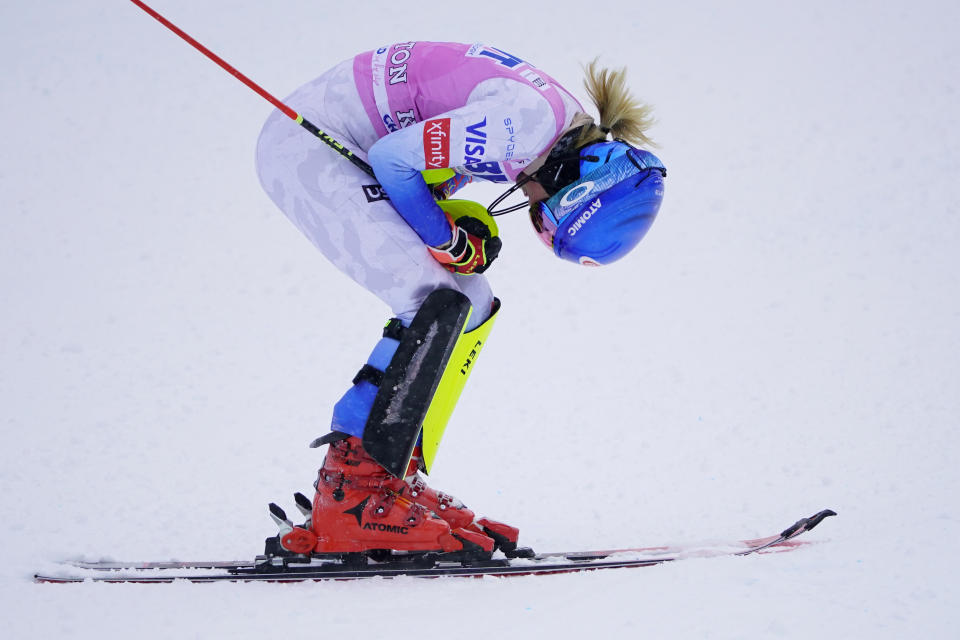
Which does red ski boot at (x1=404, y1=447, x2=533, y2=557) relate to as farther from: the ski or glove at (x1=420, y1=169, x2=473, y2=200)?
glove at (x1=420, y1=169, x2=473, y2=200)

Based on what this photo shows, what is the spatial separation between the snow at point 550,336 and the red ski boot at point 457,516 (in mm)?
232

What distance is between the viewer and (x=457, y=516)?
2.54 metres

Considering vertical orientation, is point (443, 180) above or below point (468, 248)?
above

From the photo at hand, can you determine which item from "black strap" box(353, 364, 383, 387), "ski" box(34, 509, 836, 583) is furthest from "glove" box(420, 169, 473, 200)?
"ski" box(34, 509, 836, 583)

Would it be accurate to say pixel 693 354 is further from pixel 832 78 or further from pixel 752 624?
pixel 832 78

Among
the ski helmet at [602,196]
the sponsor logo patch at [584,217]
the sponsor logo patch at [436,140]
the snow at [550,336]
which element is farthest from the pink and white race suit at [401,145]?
the snow at [550,336]

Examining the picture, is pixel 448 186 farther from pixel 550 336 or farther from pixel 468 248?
pixel 550 336

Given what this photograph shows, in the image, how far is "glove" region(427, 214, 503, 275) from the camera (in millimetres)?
2266

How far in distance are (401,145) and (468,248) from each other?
388mm

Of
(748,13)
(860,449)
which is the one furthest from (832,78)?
(860,449)

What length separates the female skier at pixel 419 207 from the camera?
2.18m

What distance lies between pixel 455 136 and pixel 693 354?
2.70 metres

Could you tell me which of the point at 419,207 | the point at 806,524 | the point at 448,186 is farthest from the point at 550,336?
the point at 419,207

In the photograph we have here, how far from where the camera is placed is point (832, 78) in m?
6.93
